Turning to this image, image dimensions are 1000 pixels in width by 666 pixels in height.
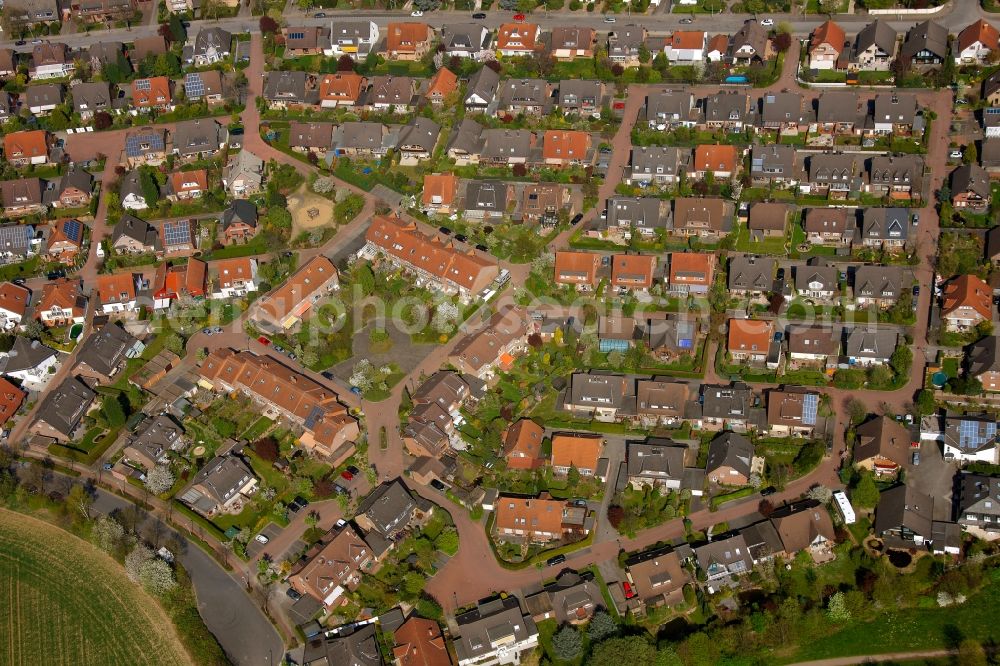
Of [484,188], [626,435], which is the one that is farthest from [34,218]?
[626,435]

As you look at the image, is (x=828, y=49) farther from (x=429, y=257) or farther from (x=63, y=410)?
(x=63, y=410)

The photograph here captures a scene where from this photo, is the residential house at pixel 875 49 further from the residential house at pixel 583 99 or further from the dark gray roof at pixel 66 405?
the dark gray roof at pixel 66 405

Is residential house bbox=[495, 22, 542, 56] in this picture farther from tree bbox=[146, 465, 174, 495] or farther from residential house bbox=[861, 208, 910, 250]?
tree bbox=[146, 465, 174, 495]

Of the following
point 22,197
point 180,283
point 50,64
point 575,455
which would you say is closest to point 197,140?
point 22,197

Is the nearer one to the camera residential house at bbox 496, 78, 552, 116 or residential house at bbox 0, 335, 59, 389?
residential house at bbox 0, 335, 59, 389

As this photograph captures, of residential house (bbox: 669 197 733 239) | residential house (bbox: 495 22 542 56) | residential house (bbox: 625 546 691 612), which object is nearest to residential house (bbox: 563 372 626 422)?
residential house (bbox: 625 546 691 612)

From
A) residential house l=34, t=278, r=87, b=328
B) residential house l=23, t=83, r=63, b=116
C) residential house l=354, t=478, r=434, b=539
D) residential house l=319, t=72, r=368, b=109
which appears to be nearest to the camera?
residential house l=354, t=478, r=434, b=539

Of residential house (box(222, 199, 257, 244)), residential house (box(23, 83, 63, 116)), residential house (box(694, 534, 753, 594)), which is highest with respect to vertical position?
residential house (box(23, 83, 63, 116))
